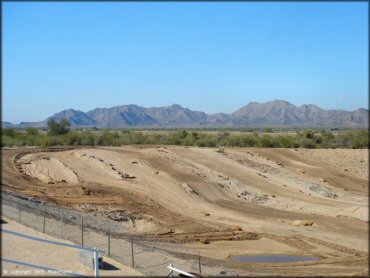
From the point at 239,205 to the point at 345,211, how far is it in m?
7.01

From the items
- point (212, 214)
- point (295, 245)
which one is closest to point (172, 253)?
point (295, 245)

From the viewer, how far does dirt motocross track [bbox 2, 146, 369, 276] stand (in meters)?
25.7

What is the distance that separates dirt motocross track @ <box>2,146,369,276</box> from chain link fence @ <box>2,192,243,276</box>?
55.9 inches

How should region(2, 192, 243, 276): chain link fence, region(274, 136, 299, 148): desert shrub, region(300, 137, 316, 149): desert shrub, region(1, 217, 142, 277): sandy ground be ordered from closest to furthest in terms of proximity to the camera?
region(1, 217, 142, 277): sandy ground → region(2, 192, 243, 276): chain link fence → region(274, 136, 299, 148): desert shrub → region(300, 137, 316, 149): desert shrub

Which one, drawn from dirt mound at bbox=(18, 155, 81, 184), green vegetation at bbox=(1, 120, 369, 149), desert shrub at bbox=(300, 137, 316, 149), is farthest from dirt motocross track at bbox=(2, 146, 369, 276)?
desert shrub at bbox=(300, 137, 316, 149)

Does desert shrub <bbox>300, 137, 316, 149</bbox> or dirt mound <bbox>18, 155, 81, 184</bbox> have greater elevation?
desert shrub <bbox>300, 137, 316, 149</bbox>

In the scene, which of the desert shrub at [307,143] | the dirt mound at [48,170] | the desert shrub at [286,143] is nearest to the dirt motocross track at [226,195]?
the dirt mound at [48,170]

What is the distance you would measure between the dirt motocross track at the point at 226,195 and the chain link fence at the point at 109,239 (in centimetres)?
142

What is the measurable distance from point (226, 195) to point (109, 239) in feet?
63.6

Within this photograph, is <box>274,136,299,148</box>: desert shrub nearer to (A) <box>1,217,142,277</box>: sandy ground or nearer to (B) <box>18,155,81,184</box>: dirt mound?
(B) <box>18,155,81,184</box>: dirt mound

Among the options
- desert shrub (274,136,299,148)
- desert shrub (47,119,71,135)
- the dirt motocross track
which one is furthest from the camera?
desert shrub (47,119,71,135)

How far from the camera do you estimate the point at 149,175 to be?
42.2m

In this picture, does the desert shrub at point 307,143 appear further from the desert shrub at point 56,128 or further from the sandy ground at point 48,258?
the sandy ground at point 48,258

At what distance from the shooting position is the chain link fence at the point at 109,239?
19.4 m
